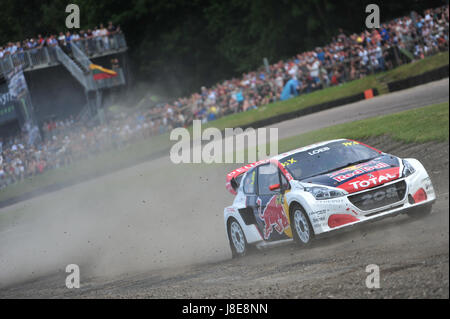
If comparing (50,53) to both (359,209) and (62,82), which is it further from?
(359,209)

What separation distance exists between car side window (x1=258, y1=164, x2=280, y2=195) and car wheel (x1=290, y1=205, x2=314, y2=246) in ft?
2.04

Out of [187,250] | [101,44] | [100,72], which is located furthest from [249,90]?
[187,250]

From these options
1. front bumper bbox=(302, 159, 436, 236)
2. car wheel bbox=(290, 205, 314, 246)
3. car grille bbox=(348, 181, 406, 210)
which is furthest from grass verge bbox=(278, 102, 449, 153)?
car wheel bbox=(290, 205, 314, 246)

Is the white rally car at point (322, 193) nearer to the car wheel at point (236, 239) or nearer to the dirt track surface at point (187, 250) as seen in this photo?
the car wheel at point (236, 239)

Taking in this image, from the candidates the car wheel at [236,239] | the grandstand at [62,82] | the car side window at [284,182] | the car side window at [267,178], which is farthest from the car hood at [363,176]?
the grandstand at [62,82]

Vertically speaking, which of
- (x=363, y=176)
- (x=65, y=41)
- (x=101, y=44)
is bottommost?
(x=363, y=176)

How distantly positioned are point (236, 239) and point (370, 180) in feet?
9.65

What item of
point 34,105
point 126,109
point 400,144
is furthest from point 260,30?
point 400,144

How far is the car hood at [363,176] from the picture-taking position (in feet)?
28.1

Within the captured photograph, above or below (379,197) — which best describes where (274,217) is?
below

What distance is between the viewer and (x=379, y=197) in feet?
27.9

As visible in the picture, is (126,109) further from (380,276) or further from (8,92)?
(380,276)

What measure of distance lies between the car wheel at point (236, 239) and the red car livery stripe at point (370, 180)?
239 cm

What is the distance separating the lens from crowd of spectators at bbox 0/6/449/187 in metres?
25.2
